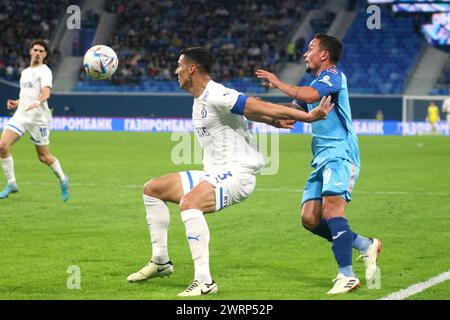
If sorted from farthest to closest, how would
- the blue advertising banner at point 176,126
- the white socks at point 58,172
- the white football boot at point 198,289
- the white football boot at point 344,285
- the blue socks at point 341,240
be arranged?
the blue advertising banner at point 176,126 → the white socks at point 58,172 → the blue socks at point 341,240 → the white football boot at point 344,285 → the white football boot at point 198,289

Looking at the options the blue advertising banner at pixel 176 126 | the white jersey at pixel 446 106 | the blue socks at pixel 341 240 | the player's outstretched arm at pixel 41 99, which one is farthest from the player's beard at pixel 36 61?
the white jersey at pixel 446 106

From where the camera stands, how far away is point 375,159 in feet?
81.6

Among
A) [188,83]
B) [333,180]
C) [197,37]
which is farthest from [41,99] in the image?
[197,37]

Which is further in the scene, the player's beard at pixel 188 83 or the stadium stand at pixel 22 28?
the stadium stand at pixel 22 28

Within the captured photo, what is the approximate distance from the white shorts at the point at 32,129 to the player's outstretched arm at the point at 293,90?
789cm

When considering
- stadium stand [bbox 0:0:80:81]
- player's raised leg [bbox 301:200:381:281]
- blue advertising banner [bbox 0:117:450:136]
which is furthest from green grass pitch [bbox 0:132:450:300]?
stadium stand [bbox 0:0:80:81]

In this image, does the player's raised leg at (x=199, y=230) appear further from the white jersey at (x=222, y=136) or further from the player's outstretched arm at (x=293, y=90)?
the player's outstretched arm at (x=293, y=90)

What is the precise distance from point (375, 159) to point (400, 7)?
54.9 ft

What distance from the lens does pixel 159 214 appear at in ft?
26.5

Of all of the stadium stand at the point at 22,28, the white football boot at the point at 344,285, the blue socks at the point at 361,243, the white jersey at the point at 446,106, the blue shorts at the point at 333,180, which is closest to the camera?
the white football boot at the point at 344,285

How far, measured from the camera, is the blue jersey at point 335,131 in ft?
25.9

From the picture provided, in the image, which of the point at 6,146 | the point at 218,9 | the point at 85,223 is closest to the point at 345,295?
the point at 85,223

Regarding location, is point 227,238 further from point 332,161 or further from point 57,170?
point 57,170

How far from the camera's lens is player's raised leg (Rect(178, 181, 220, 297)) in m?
7.29
